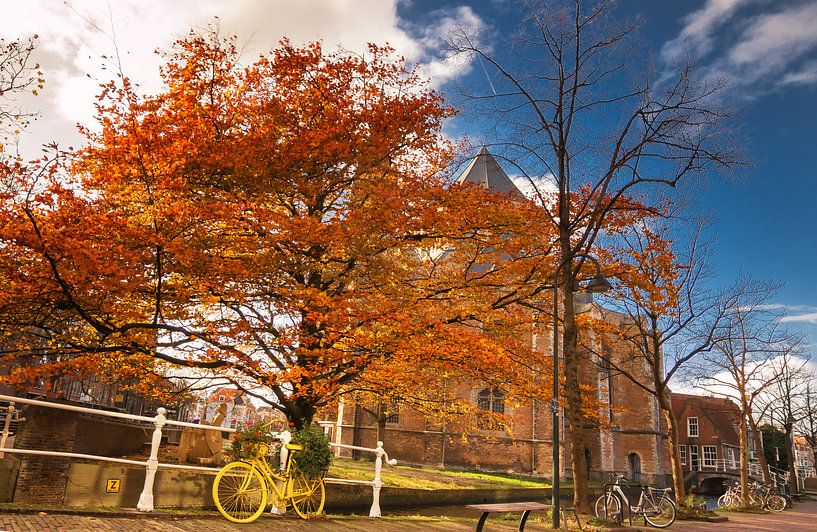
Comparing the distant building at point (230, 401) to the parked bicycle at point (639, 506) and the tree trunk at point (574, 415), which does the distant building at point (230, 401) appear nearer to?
the tree trunk at point (574, 415)

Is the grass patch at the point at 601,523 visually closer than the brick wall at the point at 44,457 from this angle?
No

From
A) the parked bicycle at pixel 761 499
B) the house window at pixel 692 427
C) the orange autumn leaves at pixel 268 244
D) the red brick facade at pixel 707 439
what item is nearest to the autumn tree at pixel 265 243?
the orange autumn leaves at pixel 268 244

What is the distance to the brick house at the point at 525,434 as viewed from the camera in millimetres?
33500

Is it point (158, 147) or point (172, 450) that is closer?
point (158, 147)

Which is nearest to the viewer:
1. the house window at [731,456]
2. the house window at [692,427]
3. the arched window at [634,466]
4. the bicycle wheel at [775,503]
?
the bicycle wheel at [775,503]

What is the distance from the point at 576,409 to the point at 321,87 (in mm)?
10233

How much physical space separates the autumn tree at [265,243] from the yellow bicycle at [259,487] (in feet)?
8.14

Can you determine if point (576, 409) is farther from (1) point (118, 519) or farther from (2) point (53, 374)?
(2) point (53, 374)

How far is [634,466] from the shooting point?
131 feet

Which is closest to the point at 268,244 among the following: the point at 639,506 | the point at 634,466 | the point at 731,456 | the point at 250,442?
the point at 250,442

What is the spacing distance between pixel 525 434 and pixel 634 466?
11.9 meters

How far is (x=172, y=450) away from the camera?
16.9 m

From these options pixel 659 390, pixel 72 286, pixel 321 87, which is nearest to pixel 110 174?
pixel 72 286

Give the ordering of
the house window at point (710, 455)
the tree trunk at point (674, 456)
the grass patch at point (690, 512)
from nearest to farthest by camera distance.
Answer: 1. the grass patch at point (690, 512)
2. the tree trunk at point (674, 456)
3. the house window at point (710, 455)
